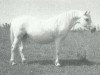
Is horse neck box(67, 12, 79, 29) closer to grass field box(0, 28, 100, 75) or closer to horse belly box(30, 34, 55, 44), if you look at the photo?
horse belly box(30, 34, 55, 44)

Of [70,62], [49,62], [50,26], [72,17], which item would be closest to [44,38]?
[50,26]

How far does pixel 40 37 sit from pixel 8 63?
168cm

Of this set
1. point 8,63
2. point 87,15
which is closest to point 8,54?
point 8,63

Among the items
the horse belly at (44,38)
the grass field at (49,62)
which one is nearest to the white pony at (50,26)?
the horse belly at (44,38)

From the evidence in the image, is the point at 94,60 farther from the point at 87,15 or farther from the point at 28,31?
the point at 28,31

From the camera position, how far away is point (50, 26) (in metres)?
9.70

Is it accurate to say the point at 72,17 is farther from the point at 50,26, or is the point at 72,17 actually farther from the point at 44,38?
the point at 44,38

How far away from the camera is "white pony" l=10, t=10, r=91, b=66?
9688mm

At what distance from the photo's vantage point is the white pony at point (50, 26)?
31.8 feet

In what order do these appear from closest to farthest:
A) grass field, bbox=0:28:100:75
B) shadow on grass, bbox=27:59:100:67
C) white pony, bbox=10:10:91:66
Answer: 1. grass field, bbox=0:28:100:75
2. white pony, bbox=10:10:91:66
3. shadow on grass, bbox=27:59:100:67

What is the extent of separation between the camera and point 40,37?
9.85m

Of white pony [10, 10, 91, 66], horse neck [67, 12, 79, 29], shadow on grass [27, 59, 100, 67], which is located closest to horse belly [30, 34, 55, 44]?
white pony [10, 10, 91, 66]

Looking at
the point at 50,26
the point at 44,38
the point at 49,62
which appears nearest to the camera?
the point at 50,26

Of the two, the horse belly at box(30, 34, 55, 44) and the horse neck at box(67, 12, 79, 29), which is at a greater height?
the horse neck at box(67, 12, 79, 29)
